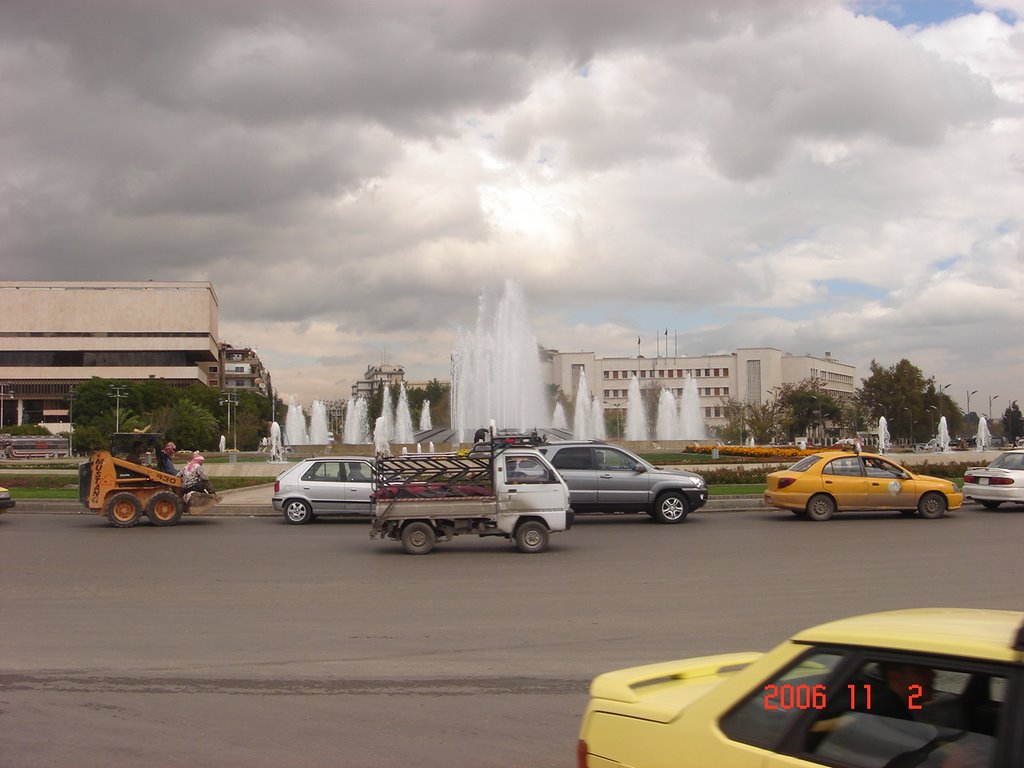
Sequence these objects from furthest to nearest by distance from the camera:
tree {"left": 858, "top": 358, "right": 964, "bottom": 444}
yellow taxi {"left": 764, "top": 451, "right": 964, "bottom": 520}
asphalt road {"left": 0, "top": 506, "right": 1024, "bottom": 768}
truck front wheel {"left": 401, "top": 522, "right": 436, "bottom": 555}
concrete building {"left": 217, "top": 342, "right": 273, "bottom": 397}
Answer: concrete building {"left": 217, "top": 342, "right": 273, "bottom": 397}
tree {"left": 858, "top": 358, "right": 964, "bottom": 444}
yellow taxi {"left": 764, "top": 451, "right": 964, "bottom": 520}
truck front wheel {"left": 401, "top": 522, "right": 436, "bottom": 555}
asphalt road {"left": 0, "top": 506, "right": 1024, "bottom": 768}

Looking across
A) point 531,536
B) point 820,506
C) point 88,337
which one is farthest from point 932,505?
point 88,337

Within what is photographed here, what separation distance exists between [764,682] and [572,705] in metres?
3.96

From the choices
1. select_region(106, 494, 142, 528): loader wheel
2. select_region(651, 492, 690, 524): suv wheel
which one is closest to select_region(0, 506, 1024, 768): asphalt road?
select_region(106, 494, 142, 528): loader wheel

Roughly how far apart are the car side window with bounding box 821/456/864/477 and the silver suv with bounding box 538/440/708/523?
9.43 feet

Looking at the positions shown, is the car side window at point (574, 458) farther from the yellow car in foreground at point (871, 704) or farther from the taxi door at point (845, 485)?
the yellow car in foreground at point (871, 704)

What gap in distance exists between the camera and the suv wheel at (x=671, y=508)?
20.9 m

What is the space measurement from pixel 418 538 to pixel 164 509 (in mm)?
7740

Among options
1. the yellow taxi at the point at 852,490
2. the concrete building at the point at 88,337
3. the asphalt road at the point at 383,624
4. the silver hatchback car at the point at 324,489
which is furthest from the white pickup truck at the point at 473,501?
the concrete building at the point at 88,337

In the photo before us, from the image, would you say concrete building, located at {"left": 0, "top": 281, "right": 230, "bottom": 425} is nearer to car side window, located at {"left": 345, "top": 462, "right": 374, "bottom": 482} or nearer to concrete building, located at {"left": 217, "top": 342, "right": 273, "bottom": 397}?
concrete building, located at {"left": 217, "top": 342, "right": 273, "bottom": 397}

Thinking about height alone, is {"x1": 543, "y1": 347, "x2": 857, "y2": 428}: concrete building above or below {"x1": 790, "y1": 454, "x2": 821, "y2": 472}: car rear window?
above

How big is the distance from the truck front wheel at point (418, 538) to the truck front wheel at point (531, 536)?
1.46 meters

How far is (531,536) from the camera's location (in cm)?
1639

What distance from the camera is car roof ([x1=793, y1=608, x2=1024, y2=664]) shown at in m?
2.88

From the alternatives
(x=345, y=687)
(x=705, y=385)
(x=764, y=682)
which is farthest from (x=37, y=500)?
(x=705, y=385)
